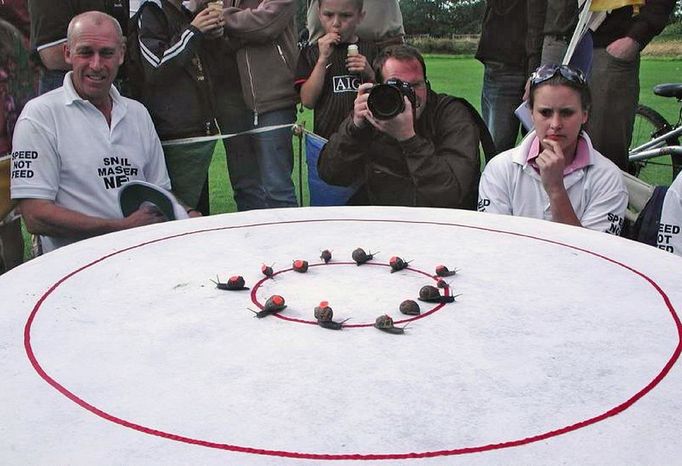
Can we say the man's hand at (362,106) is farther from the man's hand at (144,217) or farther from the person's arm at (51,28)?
the person's arm at (51,28)

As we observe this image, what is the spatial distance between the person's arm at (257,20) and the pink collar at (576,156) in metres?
1.36

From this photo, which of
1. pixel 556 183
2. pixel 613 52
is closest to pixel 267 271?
pixel 556 183

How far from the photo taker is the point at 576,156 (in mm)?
2340

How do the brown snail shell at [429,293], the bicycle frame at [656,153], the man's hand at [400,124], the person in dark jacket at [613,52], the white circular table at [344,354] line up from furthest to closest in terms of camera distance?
1. the bicycle frame at [656,153]
2. the person in dark jacket at [613,52]
3. the man's hand at [400,124]
4. the brown snail shell at [429,293]
5. the white circular table at [344,354]

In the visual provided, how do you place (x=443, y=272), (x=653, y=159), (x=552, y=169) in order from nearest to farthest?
(x=443, y=272) → (x=552, y=169) → (x=653, y=159)

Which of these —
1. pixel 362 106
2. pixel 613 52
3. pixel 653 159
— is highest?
pixel 613 52

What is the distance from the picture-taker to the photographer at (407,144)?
2.49 metres

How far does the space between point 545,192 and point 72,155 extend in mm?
1497

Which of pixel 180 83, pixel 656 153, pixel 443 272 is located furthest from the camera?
pixel 656 153

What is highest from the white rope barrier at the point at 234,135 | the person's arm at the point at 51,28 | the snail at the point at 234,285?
the person's arm at the point at 51,28

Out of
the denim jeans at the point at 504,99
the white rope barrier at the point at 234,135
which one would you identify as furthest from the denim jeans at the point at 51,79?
the denim jeans at the point at 504,99

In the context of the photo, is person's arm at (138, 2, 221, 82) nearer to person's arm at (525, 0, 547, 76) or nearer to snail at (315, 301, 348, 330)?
person's arm at (525, 0, 547, 76)

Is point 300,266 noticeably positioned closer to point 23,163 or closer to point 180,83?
point 23,163

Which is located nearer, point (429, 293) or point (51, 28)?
point (429, 293)
